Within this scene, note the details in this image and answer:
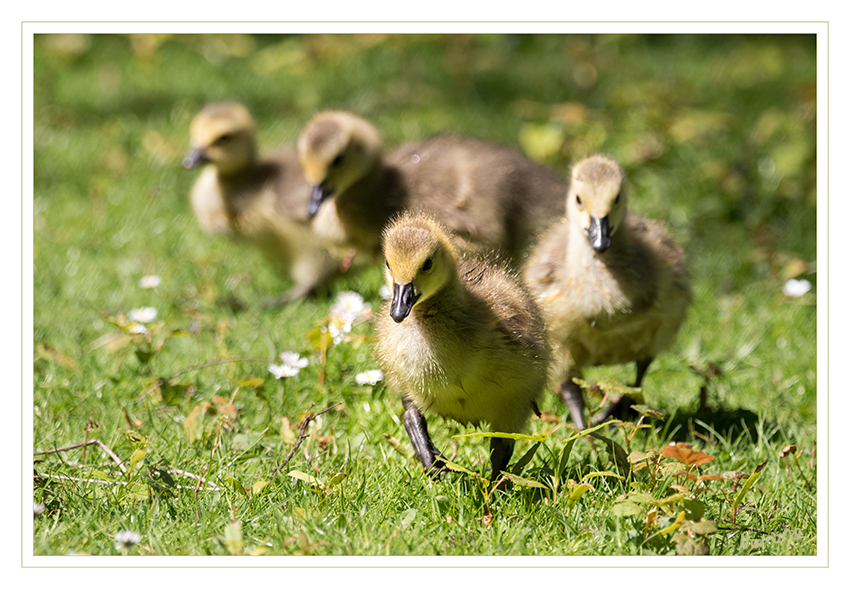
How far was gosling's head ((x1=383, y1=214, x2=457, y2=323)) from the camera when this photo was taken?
99.9 inches

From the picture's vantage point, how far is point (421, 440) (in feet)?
9.26

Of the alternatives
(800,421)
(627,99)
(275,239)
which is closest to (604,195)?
(800,421)

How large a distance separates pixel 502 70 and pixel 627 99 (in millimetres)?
1370

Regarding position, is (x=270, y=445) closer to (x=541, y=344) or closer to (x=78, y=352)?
(x=541, y=344)

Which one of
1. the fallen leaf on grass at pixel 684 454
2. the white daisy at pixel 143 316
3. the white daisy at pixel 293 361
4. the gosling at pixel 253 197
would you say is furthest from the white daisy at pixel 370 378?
the gosling at pixel 253 197

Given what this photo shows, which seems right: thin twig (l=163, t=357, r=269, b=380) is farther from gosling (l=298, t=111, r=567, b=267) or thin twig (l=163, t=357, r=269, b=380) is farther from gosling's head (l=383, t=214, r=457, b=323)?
gosling's head (l=383, t=214, r=457, b=323)

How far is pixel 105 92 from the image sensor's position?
284 inches

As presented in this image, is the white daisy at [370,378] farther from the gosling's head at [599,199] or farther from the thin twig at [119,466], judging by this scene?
the gosling's head at [599,199]

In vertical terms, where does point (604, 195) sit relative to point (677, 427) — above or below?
above

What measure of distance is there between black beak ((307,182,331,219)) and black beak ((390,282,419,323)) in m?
1.95

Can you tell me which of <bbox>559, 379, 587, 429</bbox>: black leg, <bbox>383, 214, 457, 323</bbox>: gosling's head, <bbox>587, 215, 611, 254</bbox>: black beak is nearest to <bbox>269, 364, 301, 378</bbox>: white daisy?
<bbox>383, 214, 457, 323</bbox>: gosling's head

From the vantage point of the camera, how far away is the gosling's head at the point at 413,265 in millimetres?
2537

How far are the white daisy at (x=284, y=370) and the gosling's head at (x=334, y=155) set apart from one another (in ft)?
3.84

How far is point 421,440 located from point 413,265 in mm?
622
